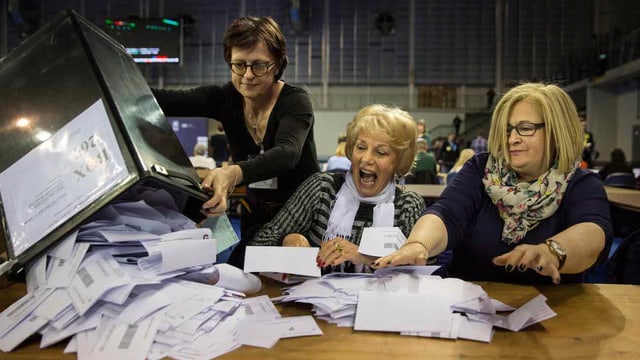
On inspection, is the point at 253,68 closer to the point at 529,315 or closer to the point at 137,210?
the point at 137,210

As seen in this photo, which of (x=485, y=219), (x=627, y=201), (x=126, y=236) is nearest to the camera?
(x=126, y=236)

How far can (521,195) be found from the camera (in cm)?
138

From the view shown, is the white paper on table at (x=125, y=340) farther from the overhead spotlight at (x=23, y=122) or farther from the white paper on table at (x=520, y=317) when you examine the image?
the white paper on table at (x=520, y=317)

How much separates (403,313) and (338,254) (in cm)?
27

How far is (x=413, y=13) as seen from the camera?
14.6 meters

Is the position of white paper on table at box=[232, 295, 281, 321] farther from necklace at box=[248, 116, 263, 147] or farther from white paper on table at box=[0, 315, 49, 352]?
necklace at box=[248, 116, 263, 147]

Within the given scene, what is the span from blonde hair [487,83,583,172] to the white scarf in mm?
394

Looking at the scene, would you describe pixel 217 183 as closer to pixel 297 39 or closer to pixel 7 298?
pixel 7 298

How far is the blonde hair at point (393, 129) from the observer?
1617mm

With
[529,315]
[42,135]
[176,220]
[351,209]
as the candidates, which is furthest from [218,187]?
[529,315]

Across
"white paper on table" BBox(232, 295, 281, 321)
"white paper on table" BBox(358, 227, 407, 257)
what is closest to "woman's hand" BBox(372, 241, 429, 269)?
"white paper on table" BBox(358, 227, 407, 257)

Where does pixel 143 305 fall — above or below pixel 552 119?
below

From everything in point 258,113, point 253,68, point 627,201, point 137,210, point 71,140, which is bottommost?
point 627,201

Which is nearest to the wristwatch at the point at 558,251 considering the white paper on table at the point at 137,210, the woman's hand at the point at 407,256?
the woman's hand at the point at 407,256
